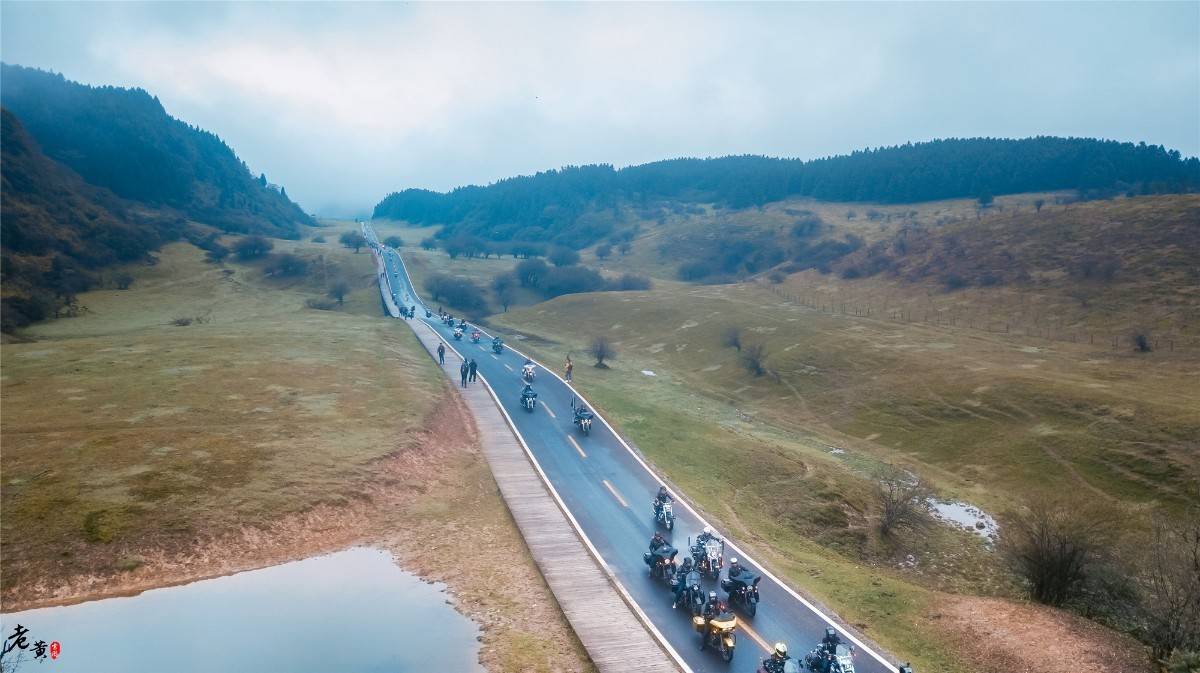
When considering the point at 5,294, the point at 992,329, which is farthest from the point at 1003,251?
the point at 5,294

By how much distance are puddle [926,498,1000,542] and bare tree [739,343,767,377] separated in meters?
31.1

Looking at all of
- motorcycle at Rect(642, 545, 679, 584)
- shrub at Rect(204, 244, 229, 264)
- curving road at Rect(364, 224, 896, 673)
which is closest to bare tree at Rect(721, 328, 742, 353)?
curving road at Rect(364, 224, 896, 673)

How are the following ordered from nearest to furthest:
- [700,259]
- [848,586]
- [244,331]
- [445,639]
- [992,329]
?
[445,639] < [848,586] < [244,331] < [992,329] < [700,259]

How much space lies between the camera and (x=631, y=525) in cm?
2817

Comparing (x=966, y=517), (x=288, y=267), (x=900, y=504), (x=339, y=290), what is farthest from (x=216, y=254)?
(x=966, y=517)

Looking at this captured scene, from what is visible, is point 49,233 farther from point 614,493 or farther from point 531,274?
point 614,493

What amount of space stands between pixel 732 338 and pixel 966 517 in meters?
44.8

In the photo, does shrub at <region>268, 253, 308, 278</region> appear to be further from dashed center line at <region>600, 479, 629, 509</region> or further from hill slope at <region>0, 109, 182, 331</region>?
dashed center line at <region>600, 479, 629, 509</region>

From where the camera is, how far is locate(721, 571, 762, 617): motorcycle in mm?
20891

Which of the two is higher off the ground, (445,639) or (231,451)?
(231,451)

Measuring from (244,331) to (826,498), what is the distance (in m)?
62.1

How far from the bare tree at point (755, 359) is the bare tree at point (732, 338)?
2.04 meters

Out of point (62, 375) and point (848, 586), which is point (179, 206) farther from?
point (848, 586)

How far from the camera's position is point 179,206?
18862 cm
